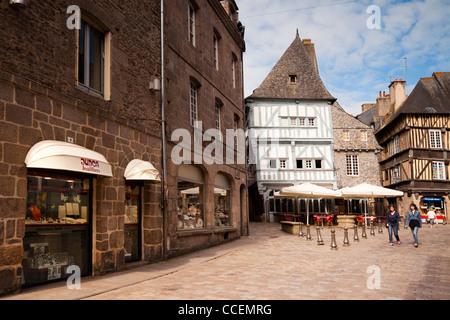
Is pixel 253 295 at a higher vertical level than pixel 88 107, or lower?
lower

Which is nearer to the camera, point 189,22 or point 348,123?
point 189,22

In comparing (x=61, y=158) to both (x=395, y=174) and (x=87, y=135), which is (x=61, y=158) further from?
(x=395, y=174)

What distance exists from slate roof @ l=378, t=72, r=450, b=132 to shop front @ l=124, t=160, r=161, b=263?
27743 millimetres

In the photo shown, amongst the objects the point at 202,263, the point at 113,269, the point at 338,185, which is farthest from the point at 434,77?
the point at 113,269

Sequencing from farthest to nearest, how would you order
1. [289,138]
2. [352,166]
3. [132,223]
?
[352,166] < [289,138] < [132,223]

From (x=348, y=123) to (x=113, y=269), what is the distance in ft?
95.1

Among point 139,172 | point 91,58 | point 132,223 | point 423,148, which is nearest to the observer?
point 91,58

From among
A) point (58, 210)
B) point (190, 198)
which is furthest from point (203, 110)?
point (58, 210)

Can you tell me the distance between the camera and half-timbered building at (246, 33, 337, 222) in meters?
31.0

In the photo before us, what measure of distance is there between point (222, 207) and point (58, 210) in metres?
8.88

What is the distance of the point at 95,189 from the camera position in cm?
828

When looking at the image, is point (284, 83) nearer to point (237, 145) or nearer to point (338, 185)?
point (338, 185)

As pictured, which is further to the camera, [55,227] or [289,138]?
[289,138]

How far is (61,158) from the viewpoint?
6547mm
